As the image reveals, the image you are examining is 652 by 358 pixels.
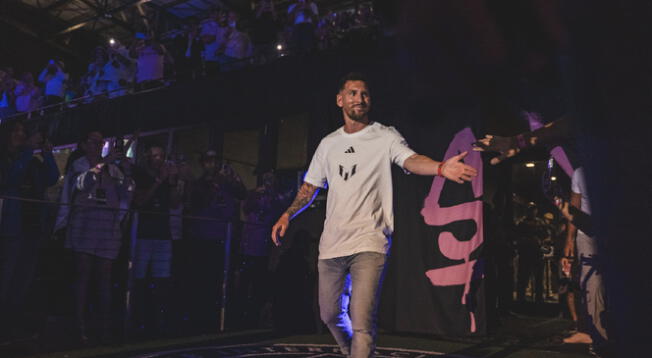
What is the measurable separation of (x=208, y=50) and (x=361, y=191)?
7.43m

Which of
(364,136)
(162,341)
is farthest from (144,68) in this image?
(364,136)

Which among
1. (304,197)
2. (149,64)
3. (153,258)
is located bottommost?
(153,258)

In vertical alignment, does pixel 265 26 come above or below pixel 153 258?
above

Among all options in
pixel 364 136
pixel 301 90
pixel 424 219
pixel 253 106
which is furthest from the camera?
pixel 253 106

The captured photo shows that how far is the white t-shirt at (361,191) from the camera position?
10.3 ft

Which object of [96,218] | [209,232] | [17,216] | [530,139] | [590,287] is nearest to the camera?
[530,139]

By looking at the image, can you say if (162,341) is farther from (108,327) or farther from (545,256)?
(545,256)

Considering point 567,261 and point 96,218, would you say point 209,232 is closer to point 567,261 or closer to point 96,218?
point 96,218

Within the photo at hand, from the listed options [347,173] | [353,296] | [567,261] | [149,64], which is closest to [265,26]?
[149,64]

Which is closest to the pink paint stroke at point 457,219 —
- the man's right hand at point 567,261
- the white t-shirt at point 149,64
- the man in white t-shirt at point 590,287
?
the man's right hand at point 567,261

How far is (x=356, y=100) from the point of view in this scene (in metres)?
3.47

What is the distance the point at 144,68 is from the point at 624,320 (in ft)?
35.6

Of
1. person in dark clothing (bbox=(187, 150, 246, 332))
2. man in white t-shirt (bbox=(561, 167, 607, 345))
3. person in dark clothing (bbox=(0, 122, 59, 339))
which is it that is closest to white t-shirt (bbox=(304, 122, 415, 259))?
man in white t-shirt (bbox=(561, 167, 607, 345))

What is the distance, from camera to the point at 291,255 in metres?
6.50
